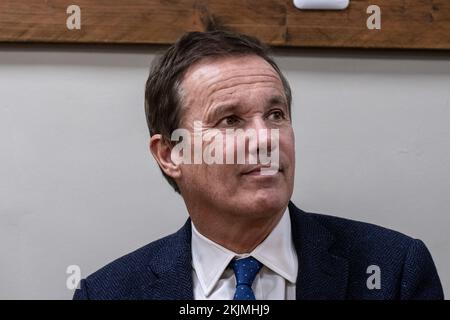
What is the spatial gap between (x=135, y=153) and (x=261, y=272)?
0.47m

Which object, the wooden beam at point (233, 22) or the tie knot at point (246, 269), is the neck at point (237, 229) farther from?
the wooden beam at point (233, 22)

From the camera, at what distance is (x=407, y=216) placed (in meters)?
1.56

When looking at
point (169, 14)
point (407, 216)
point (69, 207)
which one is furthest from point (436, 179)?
point (69, 207)

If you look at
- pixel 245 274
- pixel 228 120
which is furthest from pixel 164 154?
pixel 245 274

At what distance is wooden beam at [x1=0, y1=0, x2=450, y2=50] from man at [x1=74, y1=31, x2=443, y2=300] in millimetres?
214

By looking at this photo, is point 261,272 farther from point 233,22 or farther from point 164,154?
point 233,22

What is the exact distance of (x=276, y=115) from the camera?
122 cm

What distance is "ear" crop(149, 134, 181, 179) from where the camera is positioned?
4.23 ft

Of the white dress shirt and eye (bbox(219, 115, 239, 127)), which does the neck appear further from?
eye (bbox(219, 115, 239, 127))

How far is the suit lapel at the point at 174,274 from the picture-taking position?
1239 mm

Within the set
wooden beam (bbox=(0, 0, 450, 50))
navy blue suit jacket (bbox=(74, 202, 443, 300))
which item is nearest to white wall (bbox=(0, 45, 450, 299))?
wooden beam (bbox=(0, 0, 450, 50))

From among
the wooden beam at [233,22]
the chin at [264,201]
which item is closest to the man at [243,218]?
the chin at [264,201]
